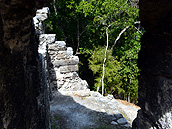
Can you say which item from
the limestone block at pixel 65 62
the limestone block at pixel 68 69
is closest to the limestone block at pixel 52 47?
the limestone block at pixel 65 62

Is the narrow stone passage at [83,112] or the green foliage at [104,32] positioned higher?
the green foliage at [104,32]

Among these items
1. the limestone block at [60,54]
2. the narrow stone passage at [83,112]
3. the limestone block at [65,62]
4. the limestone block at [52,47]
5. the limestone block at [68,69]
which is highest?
the limestone block at [52,47]

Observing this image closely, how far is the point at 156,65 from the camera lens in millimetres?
2447

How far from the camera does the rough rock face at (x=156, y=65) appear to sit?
2.21 m

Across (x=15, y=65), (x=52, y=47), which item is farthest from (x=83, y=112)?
(x=15, y=65)

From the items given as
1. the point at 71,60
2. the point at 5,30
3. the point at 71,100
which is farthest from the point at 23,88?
the point at 71,60

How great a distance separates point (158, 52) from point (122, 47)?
9.86 meters

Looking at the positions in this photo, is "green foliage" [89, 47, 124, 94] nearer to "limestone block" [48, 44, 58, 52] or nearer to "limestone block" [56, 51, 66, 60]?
"limestone block" [56, 51, 66, 60]

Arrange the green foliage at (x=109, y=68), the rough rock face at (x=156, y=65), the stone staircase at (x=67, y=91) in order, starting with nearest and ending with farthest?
1. the rough rock face at (x=156, y=65)
2. the stone staircase at (x=67, y=91)
3. the green foliage at (x=109, y=68)

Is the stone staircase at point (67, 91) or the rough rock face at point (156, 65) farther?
the stone staircase at point (67, 91)

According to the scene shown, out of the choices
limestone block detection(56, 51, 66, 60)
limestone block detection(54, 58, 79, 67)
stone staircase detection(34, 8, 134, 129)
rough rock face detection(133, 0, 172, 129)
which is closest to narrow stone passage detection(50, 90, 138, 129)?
stone staircase detection(34, 8, 134, 129)

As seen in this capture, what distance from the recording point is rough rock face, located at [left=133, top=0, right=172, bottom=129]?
2.21m

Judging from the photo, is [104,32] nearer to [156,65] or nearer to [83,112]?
[83,112]

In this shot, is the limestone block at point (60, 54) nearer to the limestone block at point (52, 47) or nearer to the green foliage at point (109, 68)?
the limestone block at point (52, 47)
